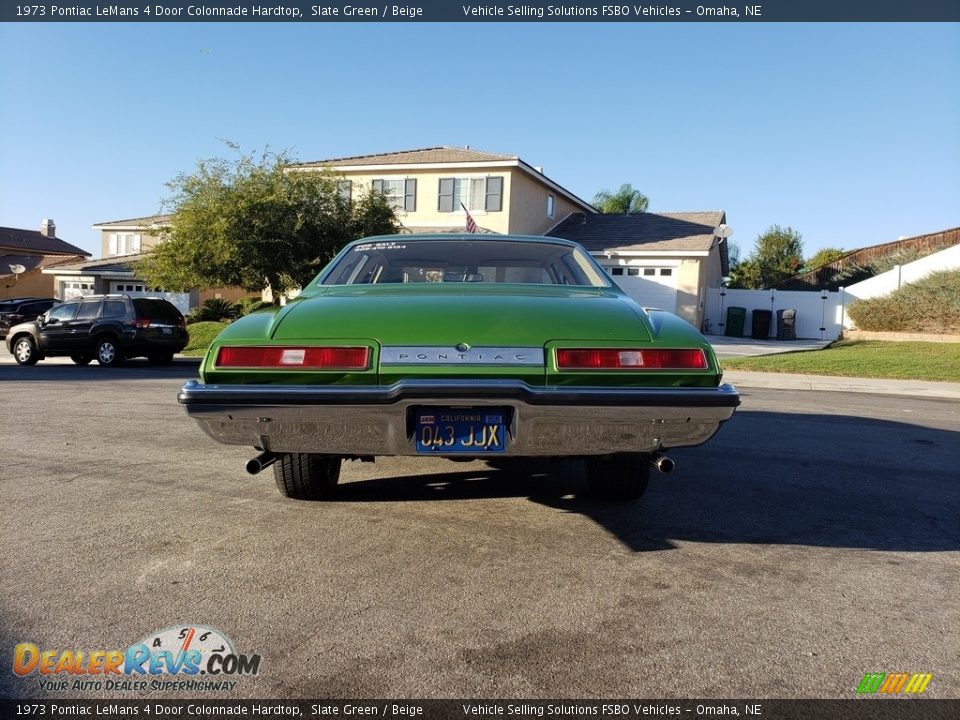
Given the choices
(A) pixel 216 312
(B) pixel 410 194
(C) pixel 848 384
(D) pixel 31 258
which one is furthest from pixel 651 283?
(D) pixel 31 258

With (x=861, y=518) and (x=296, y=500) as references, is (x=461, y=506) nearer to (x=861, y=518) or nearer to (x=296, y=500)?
(x=296, y=500)

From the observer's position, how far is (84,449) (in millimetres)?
6367

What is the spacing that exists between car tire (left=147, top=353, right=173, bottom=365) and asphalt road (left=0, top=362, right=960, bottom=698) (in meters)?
11.4

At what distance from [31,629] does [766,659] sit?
264 cm

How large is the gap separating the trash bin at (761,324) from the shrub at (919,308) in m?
4.10

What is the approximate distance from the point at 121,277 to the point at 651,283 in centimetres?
2627

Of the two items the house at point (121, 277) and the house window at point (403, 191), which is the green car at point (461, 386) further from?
the house at point (121, 277)

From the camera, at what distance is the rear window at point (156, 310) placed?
1680cm

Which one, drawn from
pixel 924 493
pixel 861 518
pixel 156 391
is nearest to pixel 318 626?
pixel 861 518

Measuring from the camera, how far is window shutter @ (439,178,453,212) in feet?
102

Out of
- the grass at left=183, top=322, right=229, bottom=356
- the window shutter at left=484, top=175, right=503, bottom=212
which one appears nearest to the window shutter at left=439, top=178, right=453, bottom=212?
the window shutter at left=484, top=175, right=503, bottom=212

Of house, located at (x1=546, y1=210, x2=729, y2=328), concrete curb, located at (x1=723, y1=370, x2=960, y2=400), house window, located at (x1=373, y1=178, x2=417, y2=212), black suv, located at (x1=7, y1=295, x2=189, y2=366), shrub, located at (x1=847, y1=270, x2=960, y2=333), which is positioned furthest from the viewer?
house window, located at (x1=373, y1=178, x2=417, y2=212)

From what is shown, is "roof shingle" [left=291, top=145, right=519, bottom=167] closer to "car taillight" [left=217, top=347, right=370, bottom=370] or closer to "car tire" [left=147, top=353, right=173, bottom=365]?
"car tire" [left=147, top=353, right=173, bottom=365]

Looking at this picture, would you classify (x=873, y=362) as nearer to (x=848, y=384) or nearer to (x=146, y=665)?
(x=848, y=384)
